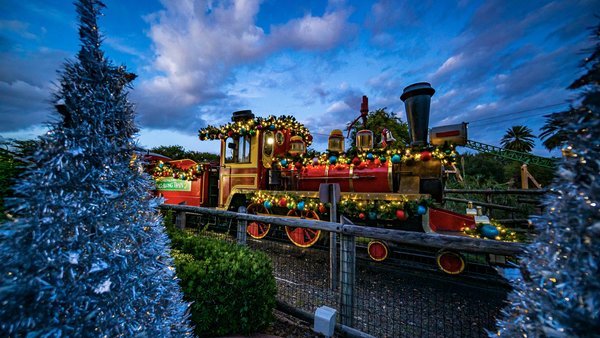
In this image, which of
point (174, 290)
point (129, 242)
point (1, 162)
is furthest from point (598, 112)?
point (1, 162)

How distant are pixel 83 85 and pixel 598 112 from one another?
2.25m

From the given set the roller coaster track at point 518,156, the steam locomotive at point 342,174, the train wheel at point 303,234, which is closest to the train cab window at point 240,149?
the steam locomotive at point 342,174

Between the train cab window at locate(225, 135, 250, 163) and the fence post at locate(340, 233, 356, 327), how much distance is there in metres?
4.99

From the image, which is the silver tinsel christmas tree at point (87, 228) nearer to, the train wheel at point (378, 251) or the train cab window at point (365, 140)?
the train wheel at point (378, 251)

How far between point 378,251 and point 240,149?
16.0ft

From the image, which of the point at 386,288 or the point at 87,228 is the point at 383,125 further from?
the point at 87,228

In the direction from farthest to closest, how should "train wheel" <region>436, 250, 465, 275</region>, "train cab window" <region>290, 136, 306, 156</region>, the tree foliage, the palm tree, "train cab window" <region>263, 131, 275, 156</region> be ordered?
1. the palm tree
2. the tree foliage
3. "train cab window" <region>263, 131, 275, 156</region>
4. "train cab window" <region>290, 136, 306, 156</region>
5. "train wheel" <region>436, 250, 465, 275</region>

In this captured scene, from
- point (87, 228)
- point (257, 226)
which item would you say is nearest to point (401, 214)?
point (257, 226)

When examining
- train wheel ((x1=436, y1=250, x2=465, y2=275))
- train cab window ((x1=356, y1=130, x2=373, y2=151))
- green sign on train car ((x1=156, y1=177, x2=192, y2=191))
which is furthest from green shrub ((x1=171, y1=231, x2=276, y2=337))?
green sign on train car ((x1=156, y1=177, x2=192, y2=191))

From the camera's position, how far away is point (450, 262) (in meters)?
4.50

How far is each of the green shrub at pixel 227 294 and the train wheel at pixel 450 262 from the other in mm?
3576

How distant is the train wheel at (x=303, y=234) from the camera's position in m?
6.42

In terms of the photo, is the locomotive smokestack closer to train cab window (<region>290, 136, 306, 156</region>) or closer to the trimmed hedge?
train cab window (<region>290, 136, 306, 156</region>)

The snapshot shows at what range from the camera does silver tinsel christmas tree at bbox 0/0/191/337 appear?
986mm
